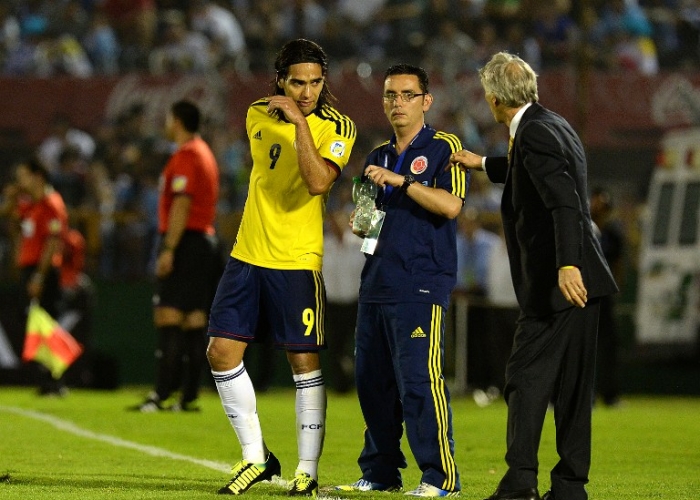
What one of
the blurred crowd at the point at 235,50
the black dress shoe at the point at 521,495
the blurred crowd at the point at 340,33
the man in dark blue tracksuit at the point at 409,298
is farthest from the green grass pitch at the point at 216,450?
the blurred crowd at the point at 340,33

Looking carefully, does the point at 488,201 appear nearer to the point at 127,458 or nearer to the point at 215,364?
the point at 127,458

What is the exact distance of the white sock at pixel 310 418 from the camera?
21.8ft

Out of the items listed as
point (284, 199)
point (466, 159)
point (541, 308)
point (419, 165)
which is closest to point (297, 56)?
point (284, 199)

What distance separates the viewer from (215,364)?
6758mm

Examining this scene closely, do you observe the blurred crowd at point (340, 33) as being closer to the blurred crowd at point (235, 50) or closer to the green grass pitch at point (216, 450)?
the blurred crowd at point (235, 50)

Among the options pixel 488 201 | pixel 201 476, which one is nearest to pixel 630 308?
pixel 488 201

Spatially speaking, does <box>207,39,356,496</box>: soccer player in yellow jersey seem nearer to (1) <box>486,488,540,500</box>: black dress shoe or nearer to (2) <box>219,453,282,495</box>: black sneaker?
(2) <box>219,453,282,495</box>: black sneaker

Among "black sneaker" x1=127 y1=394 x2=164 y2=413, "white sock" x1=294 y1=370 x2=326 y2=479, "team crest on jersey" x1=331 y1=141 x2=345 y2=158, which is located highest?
"team crest on jersey" x1=331 y1=141 x2=345 y2=158

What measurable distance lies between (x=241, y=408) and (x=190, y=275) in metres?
5.13

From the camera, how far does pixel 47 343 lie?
14523 millimetres

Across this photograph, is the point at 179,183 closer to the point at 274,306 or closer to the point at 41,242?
the point at 41,242

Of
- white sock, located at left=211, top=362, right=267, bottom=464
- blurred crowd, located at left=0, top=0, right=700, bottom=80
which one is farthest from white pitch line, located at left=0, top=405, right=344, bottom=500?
blurred crowd, located at left=0, top=0, right=700, bottom=80

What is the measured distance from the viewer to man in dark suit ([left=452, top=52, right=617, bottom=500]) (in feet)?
19.9

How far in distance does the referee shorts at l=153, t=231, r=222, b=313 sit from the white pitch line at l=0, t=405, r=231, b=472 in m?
1.36
